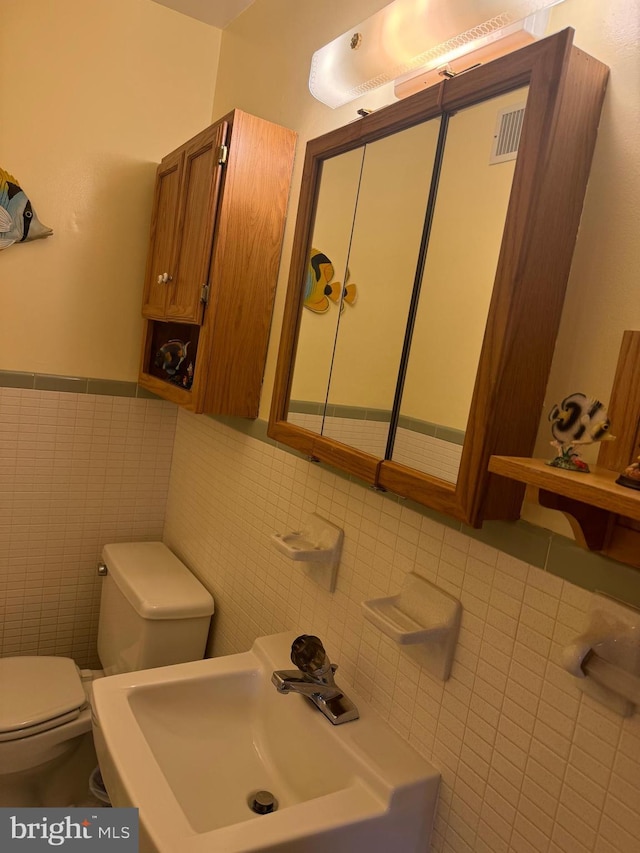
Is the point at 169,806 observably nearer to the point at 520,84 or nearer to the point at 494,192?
the point at 494,192

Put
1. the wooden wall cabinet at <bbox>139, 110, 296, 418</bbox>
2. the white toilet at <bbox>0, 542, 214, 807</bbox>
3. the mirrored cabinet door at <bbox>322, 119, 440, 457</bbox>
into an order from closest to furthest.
Result: the mirrored cabinet door at <bbox>322, 119, 440, 457</bbox>
the wooden wall cabinet at <bbox>139, 110, 296, 418</bbox>
the white toilet at <bbox>0, 542, 214, 807</bbox>

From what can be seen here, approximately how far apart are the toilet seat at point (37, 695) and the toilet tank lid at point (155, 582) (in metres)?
0.31

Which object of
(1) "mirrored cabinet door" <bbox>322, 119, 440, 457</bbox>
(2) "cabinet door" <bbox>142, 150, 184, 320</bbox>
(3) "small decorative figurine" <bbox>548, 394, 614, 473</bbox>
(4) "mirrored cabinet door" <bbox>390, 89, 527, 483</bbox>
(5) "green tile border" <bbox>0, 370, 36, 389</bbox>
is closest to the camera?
(3) "small decorative figurine" <bbox>548, 394, 614, 473</bbox>

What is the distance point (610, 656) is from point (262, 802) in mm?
754

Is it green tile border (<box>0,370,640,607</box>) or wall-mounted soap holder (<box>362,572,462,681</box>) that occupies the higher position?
green tile border (<box>0,370,640,607</box>)

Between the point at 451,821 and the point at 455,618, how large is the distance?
35 cm

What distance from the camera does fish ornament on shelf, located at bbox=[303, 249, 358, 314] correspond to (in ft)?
4.42

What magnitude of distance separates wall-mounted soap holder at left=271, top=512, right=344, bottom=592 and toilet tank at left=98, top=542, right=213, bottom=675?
559mm

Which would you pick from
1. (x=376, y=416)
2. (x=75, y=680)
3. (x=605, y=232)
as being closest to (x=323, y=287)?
(x=376, y=416)

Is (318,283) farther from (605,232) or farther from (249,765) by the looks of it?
(249,765)

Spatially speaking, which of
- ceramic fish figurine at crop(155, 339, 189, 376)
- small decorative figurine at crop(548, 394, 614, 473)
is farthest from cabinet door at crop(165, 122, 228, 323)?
small decorative figurine at crop(548, 394, 614, 473)

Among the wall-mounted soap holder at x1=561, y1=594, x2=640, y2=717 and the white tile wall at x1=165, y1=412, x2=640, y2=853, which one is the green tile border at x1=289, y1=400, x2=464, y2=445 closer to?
the white tile wall at x1=165, y1=412, x2=640, y2=853

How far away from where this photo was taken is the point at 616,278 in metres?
0.86

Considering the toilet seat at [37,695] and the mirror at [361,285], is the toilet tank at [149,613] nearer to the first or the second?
the toilet seat at [37,695]
